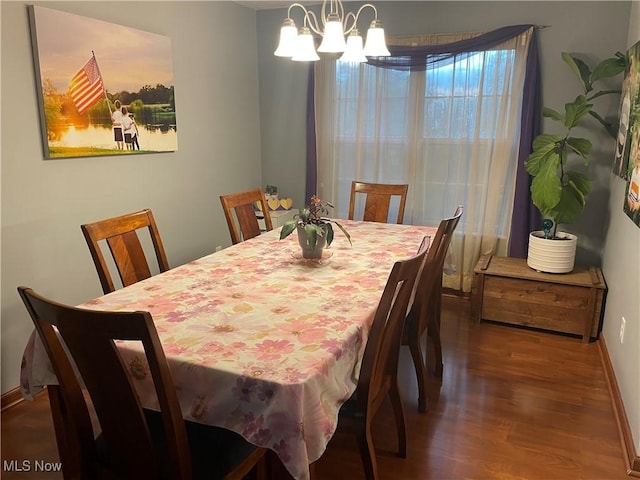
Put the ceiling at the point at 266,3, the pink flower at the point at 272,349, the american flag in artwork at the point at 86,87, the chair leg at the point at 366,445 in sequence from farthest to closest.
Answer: the ceiling at the point at 266,3, the american flag in artwork at the point at 86,87, the chair leg at the point at 366,445, the pink flower at the point at 272,349

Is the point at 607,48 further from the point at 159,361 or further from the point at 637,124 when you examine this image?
the point at 159,361

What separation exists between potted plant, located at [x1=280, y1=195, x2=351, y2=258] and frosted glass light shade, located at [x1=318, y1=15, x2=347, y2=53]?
67cm

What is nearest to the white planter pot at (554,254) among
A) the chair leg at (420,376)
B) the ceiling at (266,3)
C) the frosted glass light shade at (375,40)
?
the chair leg at (420,376)

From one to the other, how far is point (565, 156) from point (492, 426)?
1874 mm

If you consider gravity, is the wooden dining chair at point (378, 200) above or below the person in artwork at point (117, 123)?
below

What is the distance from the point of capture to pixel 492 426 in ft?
7.61

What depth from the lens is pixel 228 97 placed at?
13.4 ft

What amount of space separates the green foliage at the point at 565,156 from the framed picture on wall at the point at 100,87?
2507 mm

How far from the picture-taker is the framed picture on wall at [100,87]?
2516 mm

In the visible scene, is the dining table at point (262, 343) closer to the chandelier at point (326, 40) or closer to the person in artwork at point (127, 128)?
the chandelier at point (326, 40)

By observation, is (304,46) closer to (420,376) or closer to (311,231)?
(311,231)

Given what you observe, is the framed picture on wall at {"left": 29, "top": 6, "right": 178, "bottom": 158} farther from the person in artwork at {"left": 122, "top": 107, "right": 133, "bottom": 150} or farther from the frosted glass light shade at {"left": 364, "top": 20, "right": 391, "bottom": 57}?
the frosted glass light shade at {"left": 364, "top": 20, "right": 391, "bottom": 57}

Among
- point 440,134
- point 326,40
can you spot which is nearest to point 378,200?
point 440,134

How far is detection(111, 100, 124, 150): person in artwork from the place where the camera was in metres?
2.94
